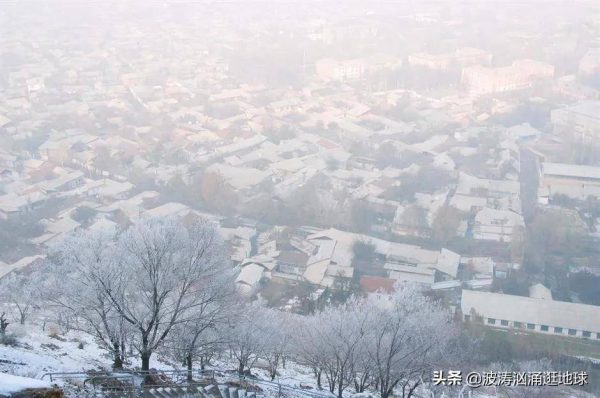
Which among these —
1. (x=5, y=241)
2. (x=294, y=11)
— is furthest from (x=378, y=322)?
(x=294, y=11)

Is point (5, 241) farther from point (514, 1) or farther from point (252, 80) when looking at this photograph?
point (514, 1)

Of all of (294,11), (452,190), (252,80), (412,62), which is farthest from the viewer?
(294,11)

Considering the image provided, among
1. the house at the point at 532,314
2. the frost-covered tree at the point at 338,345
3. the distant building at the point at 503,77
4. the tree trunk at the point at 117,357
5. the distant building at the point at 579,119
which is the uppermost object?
the tree trunk at the point at 117,357

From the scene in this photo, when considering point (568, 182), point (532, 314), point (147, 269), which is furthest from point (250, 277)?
point (568, 182)

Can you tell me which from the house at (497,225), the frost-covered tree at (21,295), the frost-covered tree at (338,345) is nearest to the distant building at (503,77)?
the house at (497,225)

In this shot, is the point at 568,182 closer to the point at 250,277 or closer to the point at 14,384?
the point at 250,277

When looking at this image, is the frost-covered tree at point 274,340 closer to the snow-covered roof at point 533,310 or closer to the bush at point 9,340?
the bush at point 9,340

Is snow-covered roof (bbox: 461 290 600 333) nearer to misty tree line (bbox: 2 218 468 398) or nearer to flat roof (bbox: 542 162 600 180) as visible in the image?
misty tree line (bbox: 2 218 468 398)
